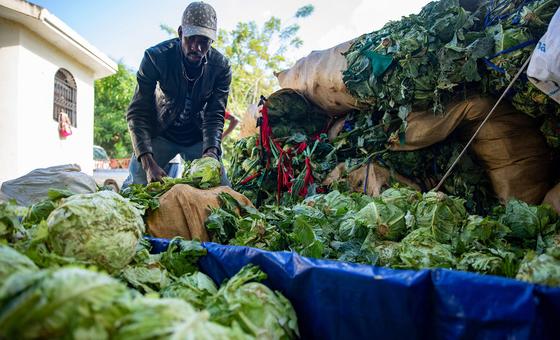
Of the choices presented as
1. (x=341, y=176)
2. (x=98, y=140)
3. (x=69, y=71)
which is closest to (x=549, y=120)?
(x=341, y=176)

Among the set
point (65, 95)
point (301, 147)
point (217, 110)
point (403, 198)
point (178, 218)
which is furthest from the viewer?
point (65, 95)

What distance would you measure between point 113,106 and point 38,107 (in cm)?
1317

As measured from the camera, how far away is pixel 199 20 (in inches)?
137

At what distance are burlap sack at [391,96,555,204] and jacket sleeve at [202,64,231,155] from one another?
8.30ft

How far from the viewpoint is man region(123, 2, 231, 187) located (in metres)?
3.59

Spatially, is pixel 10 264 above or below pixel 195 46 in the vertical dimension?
below

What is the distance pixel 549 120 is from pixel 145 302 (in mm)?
3618

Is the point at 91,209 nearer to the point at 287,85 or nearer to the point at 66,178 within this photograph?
the point at 66,178

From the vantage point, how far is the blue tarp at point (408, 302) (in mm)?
1104

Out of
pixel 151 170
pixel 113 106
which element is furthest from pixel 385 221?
pixel 113 106

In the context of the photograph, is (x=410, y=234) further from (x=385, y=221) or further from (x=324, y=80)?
(x=324, y=80)

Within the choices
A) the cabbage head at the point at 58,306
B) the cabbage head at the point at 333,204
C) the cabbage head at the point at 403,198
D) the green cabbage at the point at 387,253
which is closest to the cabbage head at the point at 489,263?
the green cabbage at the point at 387,253

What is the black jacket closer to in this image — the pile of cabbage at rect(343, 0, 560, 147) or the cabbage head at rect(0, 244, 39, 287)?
the pile of cabbage at rect(343, 0, 560, 147)

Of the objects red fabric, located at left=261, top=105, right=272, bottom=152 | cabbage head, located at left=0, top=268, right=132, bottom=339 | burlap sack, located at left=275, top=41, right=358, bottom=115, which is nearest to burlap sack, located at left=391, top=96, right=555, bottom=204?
burlap sack, located at left=275, top=41, right=358, bottom=115
